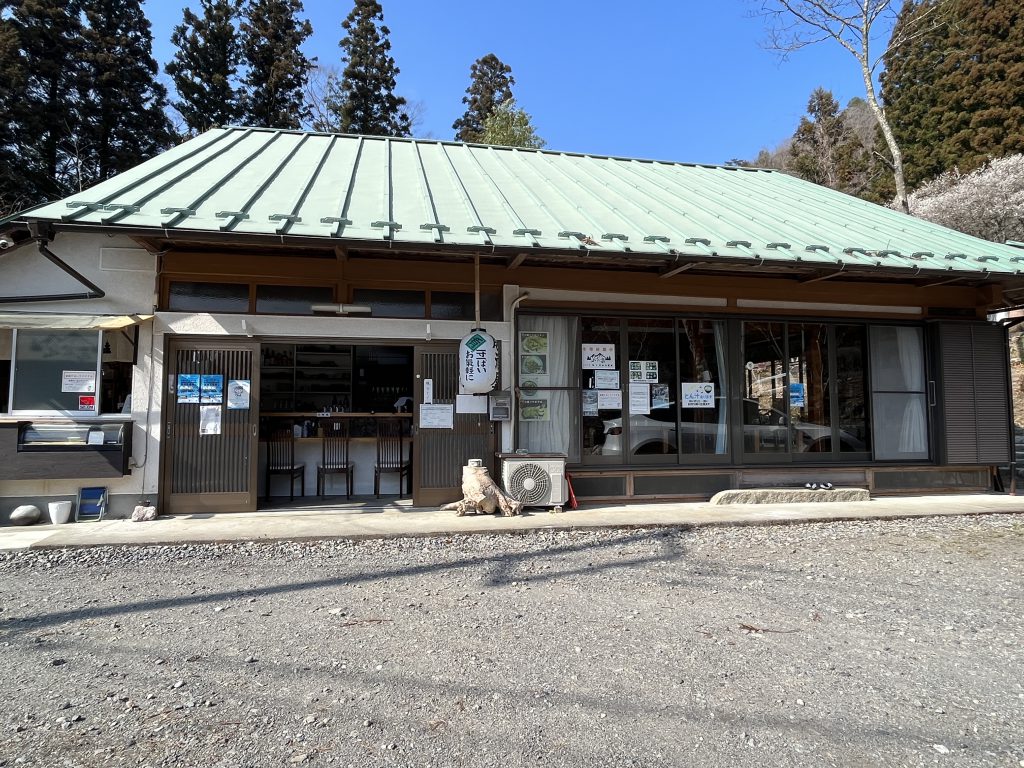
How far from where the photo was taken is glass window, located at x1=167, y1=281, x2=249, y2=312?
6.75 m

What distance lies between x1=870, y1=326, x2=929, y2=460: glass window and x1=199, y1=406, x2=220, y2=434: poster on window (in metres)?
8.82

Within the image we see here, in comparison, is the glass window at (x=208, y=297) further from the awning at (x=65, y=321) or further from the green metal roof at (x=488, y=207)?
the green metal roof at (x=488, y=207)

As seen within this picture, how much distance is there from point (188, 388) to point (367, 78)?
24020 millimetres

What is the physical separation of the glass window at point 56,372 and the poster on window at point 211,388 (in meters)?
1.04

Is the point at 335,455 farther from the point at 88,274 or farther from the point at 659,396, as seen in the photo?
the point at 659,396

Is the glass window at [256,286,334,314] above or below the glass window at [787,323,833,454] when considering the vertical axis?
above

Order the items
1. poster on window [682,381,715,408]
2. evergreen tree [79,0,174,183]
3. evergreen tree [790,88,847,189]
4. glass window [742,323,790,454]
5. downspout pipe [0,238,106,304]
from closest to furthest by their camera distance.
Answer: downspout pipe [0,238,106,304] → poster on window [682,381,715,408] → glass window [742,323,790,454] → evergreen tree [79,0,174,183] → evergreen tree [790,88,847,189]

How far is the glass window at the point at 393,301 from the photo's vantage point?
7.09 m

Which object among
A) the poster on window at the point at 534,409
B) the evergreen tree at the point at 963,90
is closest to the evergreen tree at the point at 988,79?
the evergreen tree at the point at 963,90

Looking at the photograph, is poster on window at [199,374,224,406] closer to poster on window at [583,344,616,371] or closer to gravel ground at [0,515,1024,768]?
gravel ground at [0,515,1024,768]

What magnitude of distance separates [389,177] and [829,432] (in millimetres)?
7318

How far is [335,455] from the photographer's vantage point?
8.45m

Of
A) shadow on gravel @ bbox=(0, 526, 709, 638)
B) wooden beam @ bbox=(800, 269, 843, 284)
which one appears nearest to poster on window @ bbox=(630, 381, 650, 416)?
shadow on gravel @ bbox=(0, 526, 709, 638)

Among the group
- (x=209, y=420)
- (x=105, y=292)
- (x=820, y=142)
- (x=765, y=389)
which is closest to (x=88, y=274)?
(x=105, y=292)
